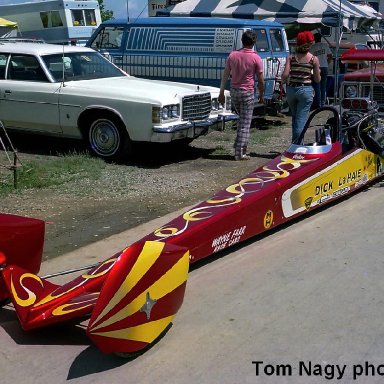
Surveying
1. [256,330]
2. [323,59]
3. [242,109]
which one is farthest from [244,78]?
[323,59]

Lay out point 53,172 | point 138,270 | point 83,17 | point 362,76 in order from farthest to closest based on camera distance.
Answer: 1. point 83,17
2. point 362,76
3. point 53,172
4. point 138,270

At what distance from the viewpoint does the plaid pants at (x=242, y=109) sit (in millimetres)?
9227

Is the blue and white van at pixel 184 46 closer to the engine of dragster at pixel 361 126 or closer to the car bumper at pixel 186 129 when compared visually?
the car bumper at pixel 186 129

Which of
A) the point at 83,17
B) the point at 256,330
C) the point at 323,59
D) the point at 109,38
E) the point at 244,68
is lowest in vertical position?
the point at 256,330

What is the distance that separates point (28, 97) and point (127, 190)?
2953 mm

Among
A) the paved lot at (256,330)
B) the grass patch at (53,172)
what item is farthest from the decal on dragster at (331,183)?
the grass patch at (53,172)

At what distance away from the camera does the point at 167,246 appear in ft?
12.8

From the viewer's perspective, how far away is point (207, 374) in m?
3.57

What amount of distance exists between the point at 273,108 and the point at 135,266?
9.96 m

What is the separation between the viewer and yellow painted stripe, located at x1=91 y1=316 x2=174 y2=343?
354 cm

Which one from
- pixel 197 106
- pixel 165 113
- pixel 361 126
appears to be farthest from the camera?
pixel 197 106

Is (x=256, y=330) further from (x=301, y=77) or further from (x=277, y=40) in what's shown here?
(x=277, y=40)

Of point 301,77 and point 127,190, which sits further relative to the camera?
point 301,77

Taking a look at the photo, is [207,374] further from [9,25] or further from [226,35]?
[9,25]
